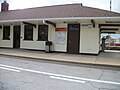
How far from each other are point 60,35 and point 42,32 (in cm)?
223

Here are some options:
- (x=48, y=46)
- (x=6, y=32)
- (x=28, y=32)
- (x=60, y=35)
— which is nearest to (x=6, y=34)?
(x=6, y=32)

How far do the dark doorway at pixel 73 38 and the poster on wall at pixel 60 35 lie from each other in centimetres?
50

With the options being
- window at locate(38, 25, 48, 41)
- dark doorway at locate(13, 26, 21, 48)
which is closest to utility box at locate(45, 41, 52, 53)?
window at locate(38, 25, 48, 41)

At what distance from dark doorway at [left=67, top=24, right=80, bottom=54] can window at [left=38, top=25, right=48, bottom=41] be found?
257cm

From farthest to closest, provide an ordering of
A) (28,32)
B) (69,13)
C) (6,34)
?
(6,34)
(28,32)
(69,13)

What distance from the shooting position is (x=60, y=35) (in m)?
16.1

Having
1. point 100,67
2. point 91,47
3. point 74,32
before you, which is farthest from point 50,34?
point 100,67

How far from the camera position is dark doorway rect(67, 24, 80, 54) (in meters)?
15.4

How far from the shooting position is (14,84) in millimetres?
5703

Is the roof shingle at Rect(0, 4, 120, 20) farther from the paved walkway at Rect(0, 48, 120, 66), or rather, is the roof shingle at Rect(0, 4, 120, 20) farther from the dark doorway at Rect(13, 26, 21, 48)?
the paved walkway at Rect(0, 48, 120, 66)

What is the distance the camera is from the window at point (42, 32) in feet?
55.4

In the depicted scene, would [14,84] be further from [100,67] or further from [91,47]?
[91,47]

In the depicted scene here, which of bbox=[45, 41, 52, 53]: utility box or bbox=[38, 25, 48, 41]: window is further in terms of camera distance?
bbox=[38, 25, 48, 41]: window

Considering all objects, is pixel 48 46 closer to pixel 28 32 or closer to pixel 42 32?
pixel 42 32
